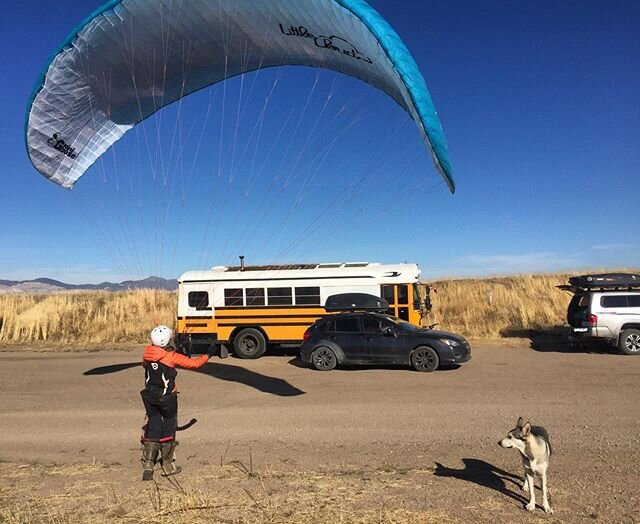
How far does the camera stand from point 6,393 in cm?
1061

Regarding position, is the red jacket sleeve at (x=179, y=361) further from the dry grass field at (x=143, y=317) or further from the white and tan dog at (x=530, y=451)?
the dry grass field at (x=143, y=317)

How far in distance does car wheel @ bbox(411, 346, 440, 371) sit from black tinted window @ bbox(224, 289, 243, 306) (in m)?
5.79

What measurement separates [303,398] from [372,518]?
17.7ft

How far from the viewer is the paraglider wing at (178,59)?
7.25 metres

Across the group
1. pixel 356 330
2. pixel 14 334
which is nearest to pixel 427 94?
pixel 356 330

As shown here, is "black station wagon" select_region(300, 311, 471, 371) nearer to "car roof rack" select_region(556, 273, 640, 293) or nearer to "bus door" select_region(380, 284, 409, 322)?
"bus door" select_region(380, 284, 409, 322)

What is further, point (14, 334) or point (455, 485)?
point (14, 334)

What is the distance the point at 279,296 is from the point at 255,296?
0.73m

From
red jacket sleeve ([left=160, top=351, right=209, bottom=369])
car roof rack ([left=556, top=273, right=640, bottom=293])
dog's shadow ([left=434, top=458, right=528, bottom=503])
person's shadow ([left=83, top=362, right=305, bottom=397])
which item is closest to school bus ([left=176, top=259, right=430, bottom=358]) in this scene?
person's shadow ([left=83, top=362, right=305, bottom=397])

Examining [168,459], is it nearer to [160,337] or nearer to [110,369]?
[160,337]

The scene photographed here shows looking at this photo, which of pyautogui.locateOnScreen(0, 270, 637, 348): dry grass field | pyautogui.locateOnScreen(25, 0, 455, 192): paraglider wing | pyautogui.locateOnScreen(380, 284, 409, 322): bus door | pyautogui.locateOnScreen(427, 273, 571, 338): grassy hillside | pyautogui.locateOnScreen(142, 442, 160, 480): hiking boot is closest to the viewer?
pyautogui.locateOnScreen(142, 442, 160, 480): hiking boot

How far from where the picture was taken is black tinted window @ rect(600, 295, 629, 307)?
558 inches

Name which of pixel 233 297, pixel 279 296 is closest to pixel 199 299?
pixel 233 297

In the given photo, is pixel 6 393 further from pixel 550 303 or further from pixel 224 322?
pixel 550 303
